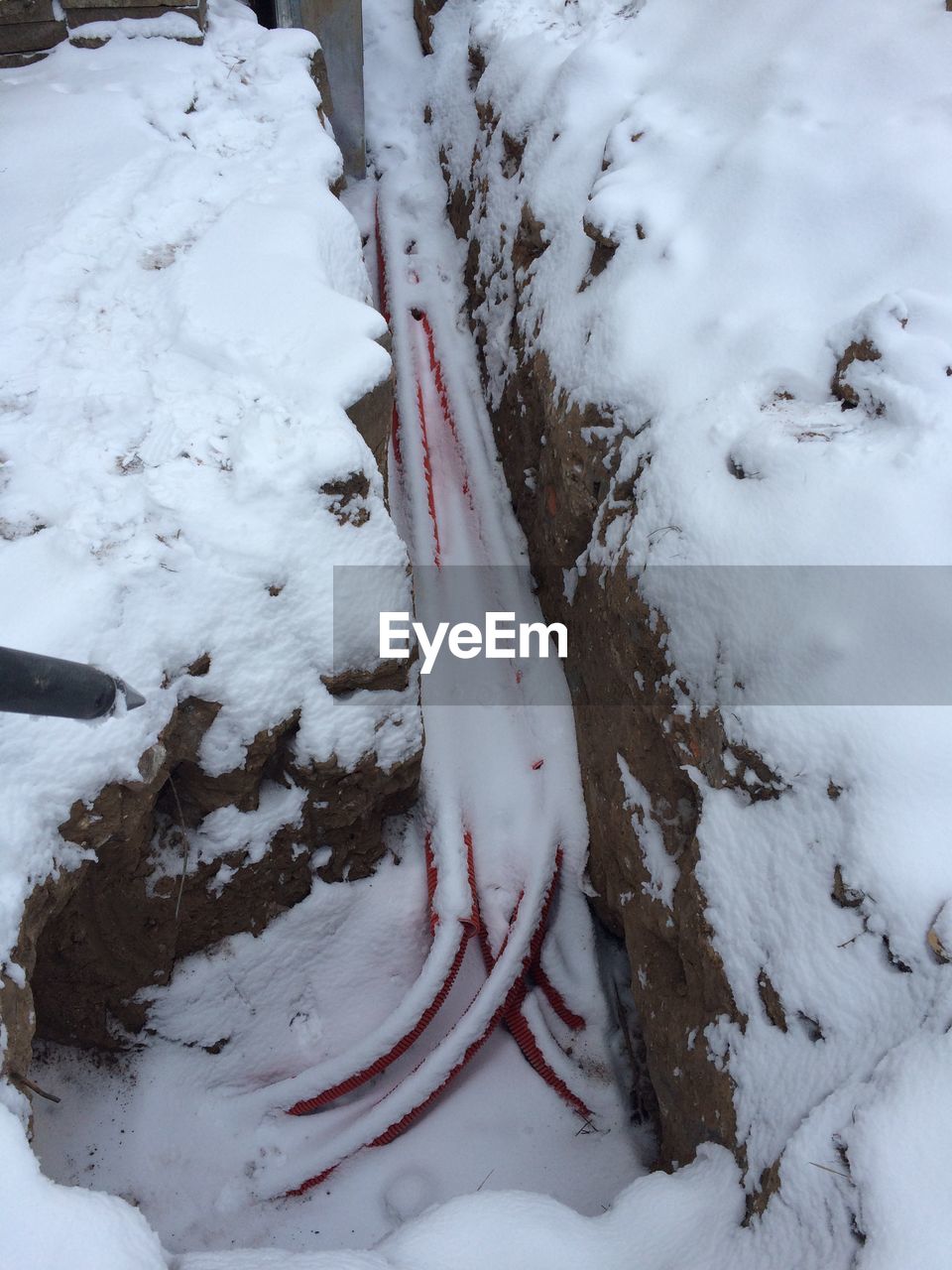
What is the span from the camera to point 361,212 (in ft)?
17.9

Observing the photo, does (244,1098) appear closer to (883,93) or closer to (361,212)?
(883,93)

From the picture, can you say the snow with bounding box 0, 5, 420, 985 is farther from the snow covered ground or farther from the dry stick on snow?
the dry stick on snow

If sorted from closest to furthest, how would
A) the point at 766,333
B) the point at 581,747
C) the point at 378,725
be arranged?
the point at 766,333 < the point at 378,725 < the point at 581,747

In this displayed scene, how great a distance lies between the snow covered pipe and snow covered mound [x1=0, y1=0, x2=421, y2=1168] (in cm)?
79

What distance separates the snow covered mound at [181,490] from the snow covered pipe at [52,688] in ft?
2.60

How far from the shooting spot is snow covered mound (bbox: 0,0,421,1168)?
2516 millimetres

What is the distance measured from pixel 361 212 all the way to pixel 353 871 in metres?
4.13

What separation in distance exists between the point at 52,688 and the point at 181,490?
1414mm

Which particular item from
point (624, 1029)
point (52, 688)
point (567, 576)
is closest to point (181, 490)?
point (52, 688)

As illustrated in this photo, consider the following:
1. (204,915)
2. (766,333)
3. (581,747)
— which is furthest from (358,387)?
(204,915)

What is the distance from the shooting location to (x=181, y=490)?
282cm

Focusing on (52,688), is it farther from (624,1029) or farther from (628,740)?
(624,1029)

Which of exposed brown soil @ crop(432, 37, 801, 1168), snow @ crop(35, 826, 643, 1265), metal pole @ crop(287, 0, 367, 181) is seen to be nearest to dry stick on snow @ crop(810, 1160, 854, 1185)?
Answer: exposed brown soil @ crop(432, 37, 801, 1168)

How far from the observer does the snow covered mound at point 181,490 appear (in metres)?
2.52
